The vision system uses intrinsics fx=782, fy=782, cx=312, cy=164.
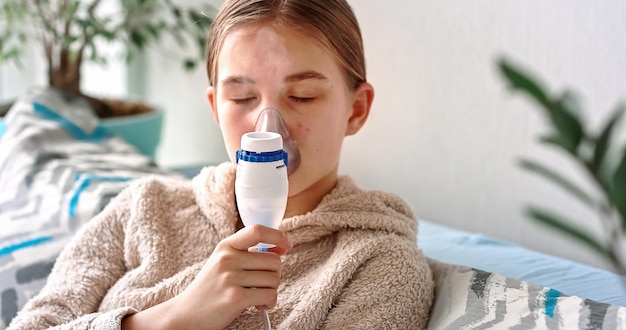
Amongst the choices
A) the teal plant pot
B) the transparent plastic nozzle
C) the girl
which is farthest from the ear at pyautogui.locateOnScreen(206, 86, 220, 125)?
the teal plant pot

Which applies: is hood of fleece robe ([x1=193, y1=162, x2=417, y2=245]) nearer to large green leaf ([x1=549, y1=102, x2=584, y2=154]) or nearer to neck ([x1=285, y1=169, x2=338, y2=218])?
neck ([x1=285, y1=169, x2=338, y2=218])

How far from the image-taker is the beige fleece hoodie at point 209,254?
0.87m

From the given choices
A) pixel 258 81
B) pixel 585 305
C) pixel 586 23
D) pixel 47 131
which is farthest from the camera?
pixel 47 131

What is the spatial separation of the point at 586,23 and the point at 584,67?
0.06 m

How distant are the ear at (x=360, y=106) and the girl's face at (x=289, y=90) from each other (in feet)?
0.17

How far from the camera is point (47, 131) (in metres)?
1.61

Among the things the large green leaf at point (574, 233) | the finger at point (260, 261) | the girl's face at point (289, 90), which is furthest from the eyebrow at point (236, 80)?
the large green leaf at point (574, 233)

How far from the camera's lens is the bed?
83 centimetres

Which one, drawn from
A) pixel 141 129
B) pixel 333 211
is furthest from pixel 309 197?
pixel 141 129

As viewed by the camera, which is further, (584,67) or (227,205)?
(584,67)

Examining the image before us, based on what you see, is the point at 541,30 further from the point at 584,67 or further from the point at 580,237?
the point at 580,237

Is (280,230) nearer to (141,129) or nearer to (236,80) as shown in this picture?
(236,80)

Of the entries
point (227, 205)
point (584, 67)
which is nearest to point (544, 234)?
point (584, 67)

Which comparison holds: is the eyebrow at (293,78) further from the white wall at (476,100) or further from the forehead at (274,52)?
the white wall at (476,100)
